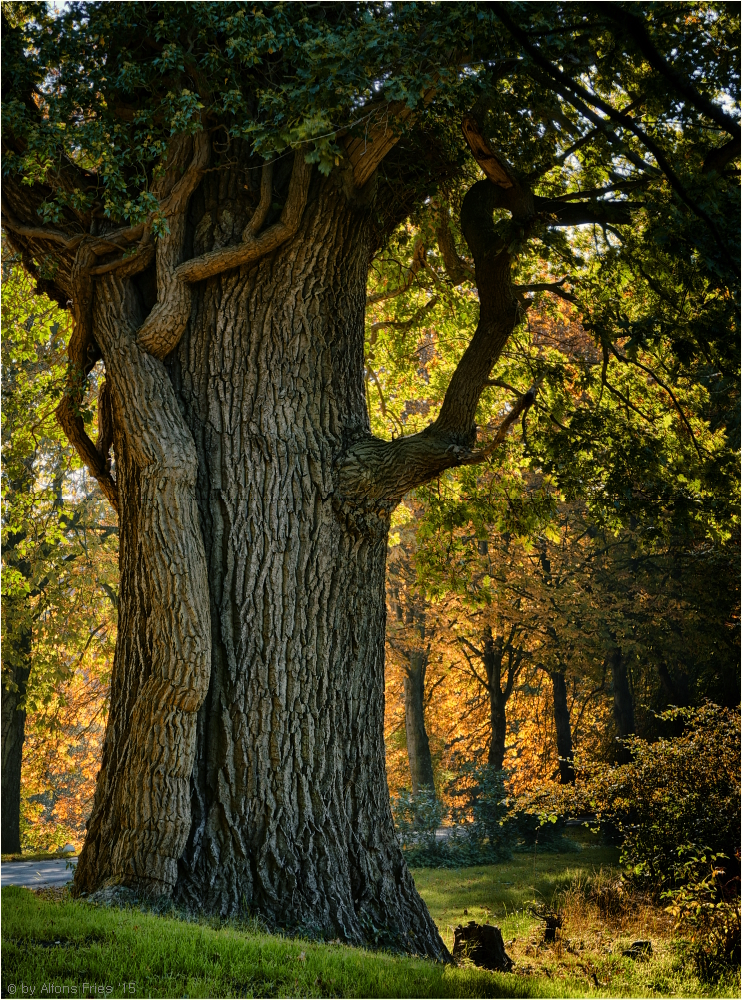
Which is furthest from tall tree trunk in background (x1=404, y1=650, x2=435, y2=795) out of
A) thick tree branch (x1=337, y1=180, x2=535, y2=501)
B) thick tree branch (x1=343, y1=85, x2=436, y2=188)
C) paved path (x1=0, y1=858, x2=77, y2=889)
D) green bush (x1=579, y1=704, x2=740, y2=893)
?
thick tree branch (x1=343, y1=85, x2=436, y2=188)

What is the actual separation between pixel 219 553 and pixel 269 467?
2.34 feet

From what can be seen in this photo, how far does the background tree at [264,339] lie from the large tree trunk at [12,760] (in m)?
10.7

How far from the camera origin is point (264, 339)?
6.11m

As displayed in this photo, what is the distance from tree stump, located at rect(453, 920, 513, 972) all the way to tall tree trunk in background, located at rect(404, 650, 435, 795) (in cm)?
1301

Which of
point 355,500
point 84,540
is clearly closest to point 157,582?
point 355,500

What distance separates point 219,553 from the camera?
18.6 ft

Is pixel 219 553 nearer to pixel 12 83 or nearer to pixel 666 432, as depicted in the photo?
pixel 12 83

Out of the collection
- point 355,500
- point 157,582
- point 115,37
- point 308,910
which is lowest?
point 308,910

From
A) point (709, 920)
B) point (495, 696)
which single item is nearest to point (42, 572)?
point (495, 696)

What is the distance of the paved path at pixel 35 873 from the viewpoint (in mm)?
10094

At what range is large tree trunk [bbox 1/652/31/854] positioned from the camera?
49.5 feet

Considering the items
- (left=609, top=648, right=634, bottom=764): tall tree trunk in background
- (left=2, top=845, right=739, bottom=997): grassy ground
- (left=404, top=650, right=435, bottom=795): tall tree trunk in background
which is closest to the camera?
(left=2, top=845, right=739, bottom=997): grassy ground

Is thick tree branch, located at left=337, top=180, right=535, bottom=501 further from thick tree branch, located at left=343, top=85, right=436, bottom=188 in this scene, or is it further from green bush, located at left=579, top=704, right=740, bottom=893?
green bush, located at left=579, top=704, right=740, bottom=893

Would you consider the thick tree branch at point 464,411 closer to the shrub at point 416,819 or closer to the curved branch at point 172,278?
the curved branch at point 172,278
